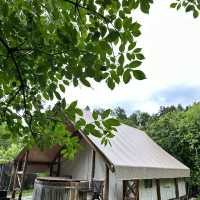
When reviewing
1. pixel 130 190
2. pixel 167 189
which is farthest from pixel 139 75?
pixel 167 189

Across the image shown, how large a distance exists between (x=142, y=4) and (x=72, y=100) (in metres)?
0.85

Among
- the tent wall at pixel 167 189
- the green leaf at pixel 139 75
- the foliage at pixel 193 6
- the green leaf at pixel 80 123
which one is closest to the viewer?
the green leaf at pixel 139 75

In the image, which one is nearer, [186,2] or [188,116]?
[186,2]

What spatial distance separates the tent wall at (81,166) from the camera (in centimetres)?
1381

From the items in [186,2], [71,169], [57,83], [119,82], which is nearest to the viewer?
[119,82]

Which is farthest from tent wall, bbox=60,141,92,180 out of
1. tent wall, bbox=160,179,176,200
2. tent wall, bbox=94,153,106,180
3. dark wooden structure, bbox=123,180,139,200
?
tent wall, bbox=160,179,176,200

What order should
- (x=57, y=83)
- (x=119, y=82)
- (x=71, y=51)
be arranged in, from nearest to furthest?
1. (x=71, y=51)
2. (x=119, y=82)
3. (x=57, y=83)

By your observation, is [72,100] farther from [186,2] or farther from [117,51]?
[186,2]

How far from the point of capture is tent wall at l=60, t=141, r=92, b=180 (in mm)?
13805

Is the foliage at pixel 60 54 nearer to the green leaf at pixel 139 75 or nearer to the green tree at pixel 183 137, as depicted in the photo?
the green leaf at pixel 139 75

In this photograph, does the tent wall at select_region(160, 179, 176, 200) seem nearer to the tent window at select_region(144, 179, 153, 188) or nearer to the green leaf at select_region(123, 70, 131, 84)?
the tent window at select_region(144, 179, 153, 188)

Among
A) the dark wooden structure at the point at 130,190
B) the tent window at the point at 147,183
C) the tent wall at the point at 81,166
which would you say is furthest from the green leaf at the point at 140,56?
the tent window at the point at 147,183

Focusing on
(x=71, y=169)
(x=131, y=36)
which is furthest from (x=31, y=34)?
(x=71, y=169)

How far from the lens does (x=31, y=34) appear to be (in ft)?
6.18
